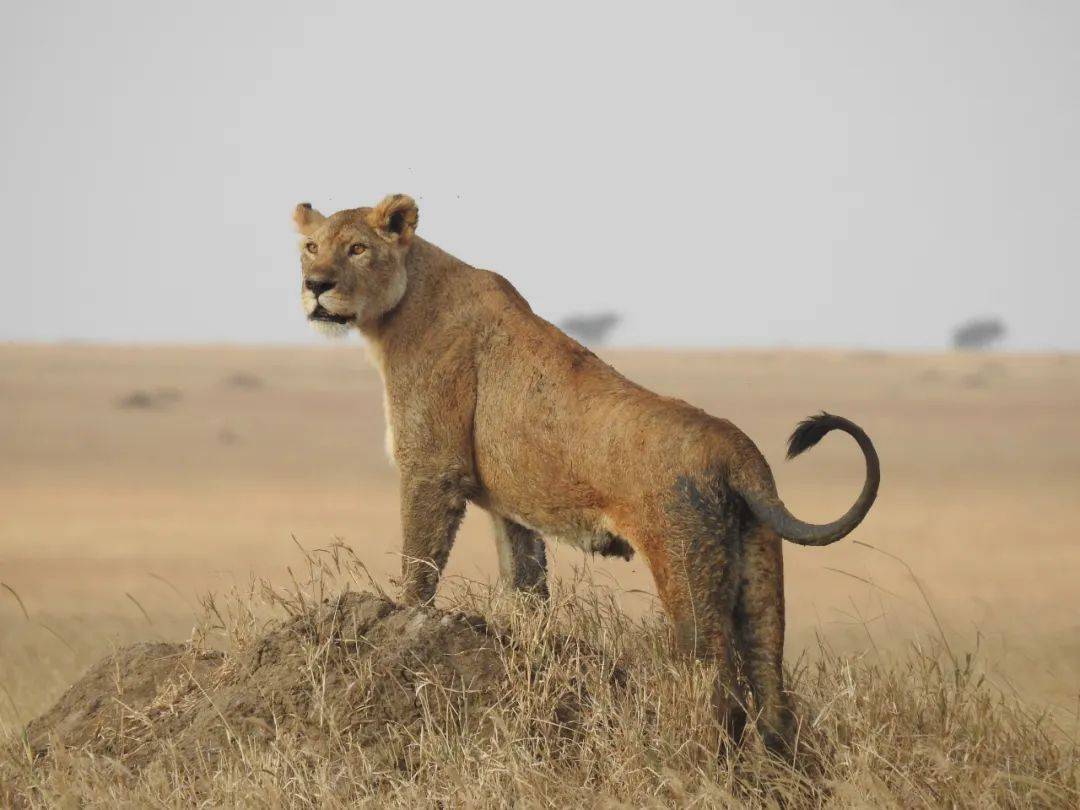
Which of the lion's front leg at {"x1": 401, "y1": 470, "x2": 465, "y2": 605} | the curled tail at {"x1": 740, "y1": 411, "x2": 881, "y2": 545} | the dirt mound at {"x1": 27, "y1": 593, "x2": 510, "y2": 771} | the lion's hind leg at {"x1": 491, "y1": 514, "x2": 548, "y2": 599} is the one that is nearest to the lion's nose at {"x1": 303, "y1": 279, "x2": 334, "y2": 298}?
the lion's front leg at {"x1": 401, "y1": 470, "x2": 465, "y2": 605}

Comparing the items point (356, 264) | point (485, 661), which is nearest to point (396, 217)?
point (356, 264)

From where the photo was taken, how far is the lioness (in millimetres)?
6773

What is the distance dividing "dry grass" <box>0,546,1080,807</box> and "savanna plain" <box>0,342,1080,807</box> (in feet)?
0.05

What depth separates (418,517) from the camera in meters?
7.67

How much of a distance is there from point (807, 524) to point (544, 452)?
134cm

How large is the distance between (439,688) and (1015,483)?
Result: 1162 inches

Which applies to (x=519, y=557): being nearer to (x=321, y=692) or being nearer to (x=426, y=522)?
(x=426, y=522)

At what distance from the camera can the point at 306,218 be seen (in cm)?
837

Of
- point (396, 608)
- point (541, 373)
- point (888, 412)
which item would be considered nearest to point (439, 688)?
point (396, 608)

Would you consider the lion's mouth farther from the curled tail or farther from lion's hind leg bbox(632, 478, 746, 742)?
the curled tail

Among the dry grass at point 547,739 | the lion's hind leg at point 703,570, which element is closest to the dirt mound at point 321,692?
the dry grass at point 547,739

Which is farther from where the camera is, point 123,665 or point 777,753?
point 123,665

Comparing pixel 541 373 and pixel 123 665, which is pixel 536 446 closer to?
pixel 541 373

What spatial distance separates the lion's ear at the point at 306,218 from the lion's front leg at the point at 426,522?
1.44 metres
